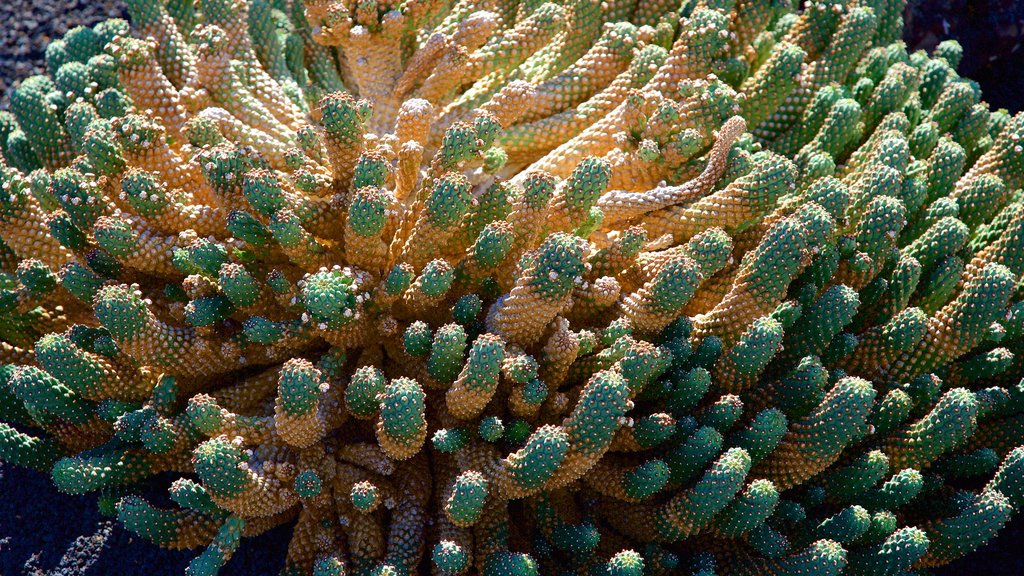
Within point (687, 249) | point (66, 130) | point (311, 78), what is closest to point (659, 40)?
point (687, 249)

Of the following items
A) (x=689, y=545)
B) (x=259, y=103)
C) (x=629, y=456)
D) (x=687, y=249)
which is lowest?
(x=689, y=545)

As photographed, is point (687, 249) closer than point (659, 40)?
Yes

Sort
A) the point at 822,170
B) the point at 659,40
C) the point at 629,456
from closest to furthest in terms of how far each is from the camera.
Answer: the point at 629,456, the point at 822,170, the point at 659,40

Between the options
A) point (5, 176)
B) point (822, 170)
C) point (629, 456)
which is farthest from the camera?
point (822, 170)

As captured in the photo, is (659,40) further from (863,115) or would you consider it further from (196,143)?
(196,143)

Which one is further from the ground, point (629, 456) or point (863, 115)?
point (863, 115)

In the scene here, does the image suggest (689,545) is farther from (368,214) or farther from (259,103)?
(259,103)
